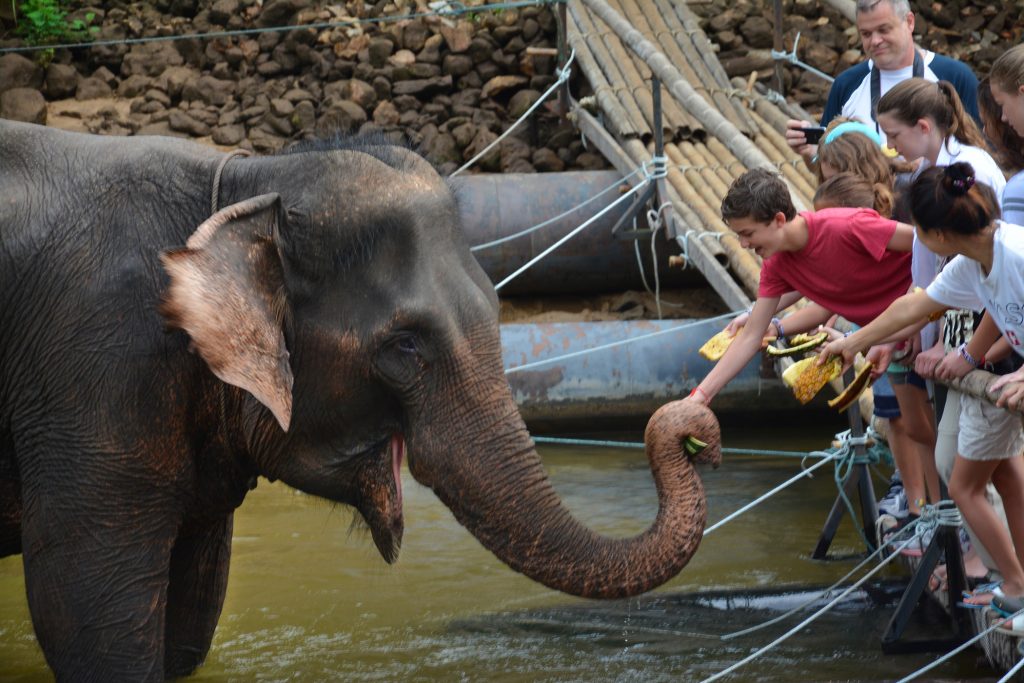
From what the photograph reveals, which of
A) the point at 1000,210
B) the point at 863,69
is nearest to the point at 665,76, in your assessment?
the point at 863,69

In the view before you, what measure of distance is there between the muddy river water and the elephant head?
4.28 feet

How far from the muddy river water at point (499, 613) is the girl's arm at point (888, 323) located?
3.05 ft

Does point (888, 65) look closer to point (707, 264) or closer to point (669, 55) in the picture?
point (707, 264)

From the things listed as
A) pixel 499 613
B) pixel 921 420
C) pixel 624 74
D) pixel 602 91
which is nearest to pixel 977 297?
pixel 921 420

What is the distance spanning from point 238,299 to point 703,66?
23.0 feet

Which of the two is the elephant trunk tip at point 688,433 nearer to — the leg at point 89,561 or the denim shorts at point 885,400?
the leg at point 89,561

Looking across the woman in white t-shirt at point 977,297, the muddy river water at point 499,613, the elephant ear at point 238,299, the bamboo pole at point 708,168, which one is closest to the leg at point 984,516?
the woman in white t-shirt at point 977,297

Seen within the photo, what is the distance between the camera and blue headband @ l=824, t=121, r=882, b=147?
5035 millimetres

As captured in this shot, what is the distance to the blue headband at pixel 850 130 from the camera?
504cm

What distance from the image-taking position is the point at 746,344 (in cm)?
428

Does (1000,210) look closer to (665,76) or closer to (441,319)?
(441,319)

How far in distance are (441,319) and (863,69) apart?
3.04 meters

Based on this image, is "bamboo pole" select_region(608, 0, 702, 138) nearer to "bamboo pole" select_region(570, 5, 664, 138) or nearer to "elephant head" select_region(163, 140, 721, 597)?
"bamboo pole" select_region(570, 5, 664, 138)

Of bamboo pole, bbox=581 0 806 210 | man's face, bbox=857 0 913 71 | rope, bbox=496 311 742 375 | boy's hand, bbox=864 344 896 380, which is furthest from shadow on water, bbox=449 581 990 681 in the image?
bamboo pole, bbox=581 0 806 210
